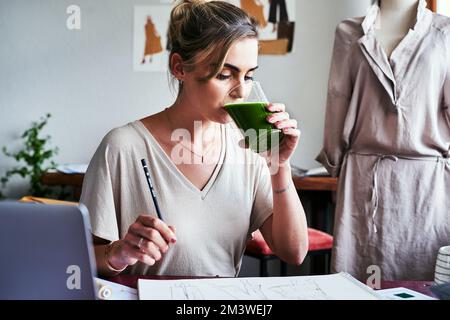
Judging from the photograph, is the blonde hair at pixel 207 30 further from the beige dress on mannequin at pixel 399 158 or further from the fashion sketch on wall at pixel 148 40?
the fashion sketch on wall at pixel 148 40

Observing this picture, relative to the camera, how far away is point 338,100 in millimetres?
2221

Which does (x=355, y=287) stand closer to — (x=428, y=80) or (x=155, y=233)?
(x=155, y=233)

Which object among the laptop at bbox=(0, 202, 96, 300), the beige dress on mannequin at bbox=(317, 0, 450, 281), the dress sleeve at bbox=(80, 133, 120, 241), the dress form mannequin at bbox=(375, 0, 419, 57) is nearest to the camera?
the laptop at bbox=(0, 202, 96, 300)

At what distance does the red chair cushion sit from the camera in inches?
113

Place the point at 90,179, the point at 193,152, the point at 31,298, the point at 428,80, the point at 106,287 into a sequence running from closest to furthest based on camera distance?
the point at 31,298 → the point at 106,287 → the point at 90,179 → the point at 193,152 → the point at 428,80

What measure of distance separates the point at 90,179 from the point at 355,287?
630mm

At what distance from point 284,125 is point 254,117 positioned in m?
0.06

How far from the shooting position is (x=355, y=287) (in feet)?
3.67

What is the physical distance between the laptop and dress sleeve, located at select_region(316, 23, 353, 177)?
4.96 feet

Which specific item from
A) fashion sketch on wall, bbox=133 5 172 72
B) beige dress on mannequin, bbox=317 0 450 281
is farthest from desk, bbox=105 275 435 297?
fashion sketch on wall, bbox=133 5 172 72

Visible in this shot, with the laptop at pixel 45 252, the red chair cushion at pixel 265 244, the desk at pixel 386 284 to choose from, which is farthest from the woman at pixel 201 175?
the red chair cushion at pixel 265 244

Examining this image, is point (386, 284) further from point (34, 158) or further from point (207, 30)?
point (34, 158)

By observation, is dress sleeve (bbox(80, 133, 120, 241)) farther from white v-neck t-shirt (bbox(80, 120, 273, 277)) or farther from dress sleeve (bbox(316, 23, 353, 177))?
dress sleeve (bbox(316, 23, 353, 177))

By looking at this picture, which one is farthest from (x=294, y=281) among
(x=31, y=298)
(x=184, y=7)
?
(x=184, y=7)
